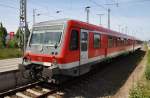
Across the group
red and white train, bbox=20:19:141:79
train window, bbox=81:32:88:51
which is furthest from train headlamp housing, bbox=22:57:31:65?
train window, bbox=81:32:88:51

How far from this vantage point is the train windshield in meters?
9.63

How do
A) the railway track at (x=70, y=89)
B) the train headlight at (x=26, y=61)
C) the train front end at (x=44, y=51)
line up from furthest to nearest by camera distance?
the train headlight at (x=26, y=61), the train front end at (x=44, y=51), the railway track at (x=70, y=89)

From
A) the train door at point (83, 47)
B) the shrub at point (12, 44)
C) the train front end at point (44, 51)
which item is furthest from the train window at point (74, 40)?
the shrub at point (12, 44)

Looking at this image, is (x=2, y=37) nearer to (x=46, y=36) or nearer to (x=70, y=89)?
(x=46, y=36)

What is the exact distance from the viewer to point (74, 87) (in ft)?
34.1

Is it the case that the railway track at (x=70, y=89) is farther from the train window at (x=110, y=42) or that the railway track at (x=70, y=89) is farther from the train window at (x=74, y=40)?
the train window at (x=110, y=42)

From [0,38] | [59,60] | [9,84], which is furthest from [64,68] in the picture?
[0,38]

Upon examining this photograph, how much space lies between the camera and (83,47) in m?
10.7

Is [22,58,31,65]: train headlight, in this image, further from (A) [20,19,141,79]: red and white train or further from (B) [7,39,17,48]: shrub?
(B) [7,39,17,48]: shrub

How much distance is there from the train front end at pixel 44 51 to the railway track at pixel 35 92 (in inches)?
19.5

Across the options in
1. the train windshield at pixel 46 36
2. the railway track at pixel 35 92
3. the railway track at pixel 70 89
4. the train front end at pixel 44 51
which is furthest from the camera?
the train windshield at pixel 46 36

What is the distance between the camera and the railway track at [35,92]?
870cm

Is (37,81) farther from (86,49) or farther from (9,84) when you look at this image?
(86,49)

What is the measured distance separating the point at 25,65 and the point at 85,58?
9.59ft
